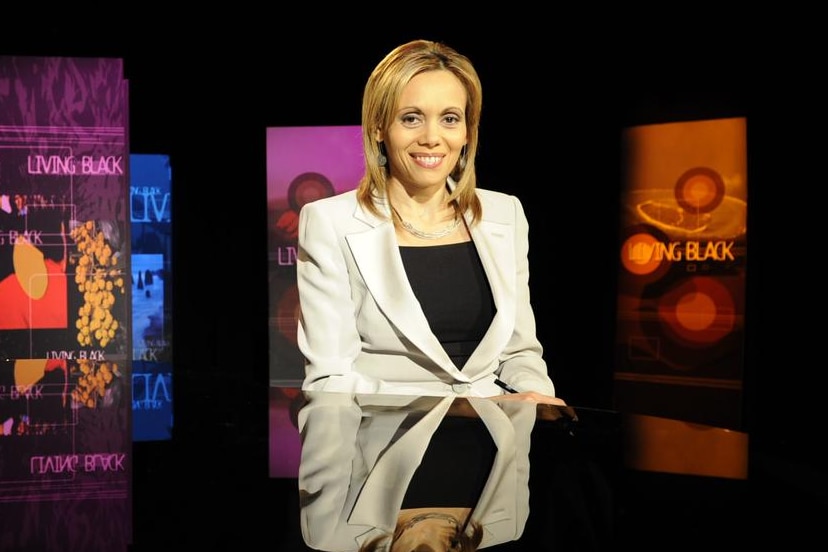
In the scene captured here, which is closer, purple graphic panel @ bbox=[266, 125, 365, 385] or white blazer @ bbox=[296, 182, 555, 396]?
white blazer @ bbox=[296, 182, 555, 396]

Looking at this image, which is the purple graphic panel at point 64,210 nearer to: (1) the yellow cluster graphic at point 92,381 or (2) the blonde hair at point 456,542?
(1) the yellow cluster graphic at point 92,381

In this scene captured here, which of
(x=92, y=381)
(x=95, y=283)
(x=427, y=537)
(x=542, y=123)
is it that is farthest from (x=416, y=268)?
(x=95, y=283)

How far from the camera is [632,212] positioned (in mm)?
4973

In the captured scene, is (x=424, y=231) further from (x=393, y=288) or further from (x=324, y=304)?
(x=324, y=304)

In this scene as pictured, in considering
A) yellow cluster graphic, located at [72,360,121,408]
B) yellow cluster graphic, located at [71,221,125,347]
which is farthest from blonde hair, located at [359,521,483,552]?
yellow cluster graphic, located at [71,221,125,347]

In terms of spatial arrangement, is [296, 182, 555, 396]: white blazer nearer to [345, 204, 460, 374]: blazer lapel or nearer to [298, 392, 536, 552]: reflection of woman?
[345, 204, 460, 374]: blazer lapel

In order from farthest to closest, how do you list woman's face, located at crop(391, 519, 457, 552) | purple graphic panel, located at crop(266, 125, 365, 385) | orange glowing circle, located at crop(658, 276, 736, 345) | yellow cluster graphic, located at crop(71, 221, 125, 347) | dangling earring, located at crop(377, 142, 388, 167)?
purple graphic panel, located at crop(266, 125, 365, 385) < yellow cluster graphic, located at crop(71, 221, 125, 347) < orange glowing circle, located at crop(658, 276, 736, 345) < dangling earring, located at crop(377, 142, 388, 167) < woman's face, located at crop(391, 519, 457, 552)

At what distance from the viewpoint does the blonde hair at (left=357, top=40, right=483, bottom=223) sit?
5.79 ft

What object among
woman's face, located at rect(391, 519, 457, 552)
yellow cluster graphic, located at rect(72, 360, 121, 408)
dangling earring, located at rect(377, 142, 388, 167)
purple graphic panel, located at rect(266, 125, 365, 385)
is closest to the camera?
woman's face, located at rect(391, 519, 457, 552)

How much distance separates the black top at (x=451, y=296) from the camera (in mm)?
1821

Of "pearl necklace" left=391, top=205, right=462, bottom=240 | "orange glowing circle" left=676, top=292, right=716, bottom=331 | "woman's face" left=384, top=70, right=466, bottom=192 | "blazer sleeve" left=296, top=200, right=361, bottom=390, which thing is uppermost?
"woman's face" left=384, top=70, right=466, bottom=192

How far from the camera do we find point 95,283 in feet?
16.0

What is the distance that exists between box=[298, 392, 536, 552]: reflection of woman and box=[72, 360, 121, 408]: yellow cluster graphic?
476 millimetres

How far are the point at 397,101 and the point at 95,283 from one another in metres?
3.63
